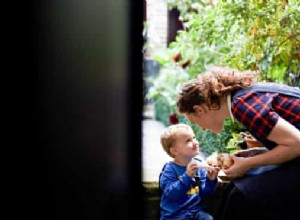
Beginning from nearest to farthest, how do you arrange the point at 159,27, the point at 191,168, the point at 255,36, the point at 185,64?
the point at 191,168, the point at 255,36, the point at 185,64, the point at 159,27

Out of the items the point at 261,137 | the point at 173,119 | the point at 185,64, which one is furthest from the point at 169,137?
the point at 185,64

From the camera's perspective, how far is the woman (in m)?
1.40

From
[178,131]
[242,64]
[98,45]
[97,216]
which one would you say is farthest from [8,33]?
[242,64]

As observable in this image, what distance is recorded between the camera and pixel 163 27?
414 centimetres

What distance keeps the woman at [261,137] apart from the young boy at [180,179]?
204 millimetres

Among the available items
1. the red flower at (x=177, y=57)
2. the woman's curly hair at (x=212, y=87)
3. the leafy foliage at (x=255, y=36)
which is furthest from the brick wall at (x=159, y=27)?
the woman's curly hair at (x=212, y=87)

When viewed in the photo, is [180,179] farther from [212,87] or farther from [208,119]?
[212,87]

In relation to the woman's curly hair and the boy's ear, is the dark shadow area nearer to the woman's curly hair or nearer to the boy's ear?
the woman's curly hair

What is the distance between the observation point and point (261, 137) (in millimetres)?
1445

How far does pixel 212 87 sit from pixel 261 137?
0.82ft

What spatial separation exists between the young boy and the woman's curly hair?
0.18 m

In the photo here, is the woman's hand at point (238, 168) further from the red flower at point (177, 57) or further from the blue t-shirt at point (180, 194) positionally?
the red flower at point (177, 57)

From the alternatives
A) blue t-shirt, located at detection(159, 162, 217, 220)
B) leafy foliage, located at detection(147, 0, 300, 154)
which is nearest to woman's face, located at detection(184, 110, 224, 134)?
blue t-shirt, located at detection(159, 162, 217, 220)

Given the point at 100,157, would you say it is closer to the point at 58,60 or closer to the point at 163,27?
the point at 58,60
